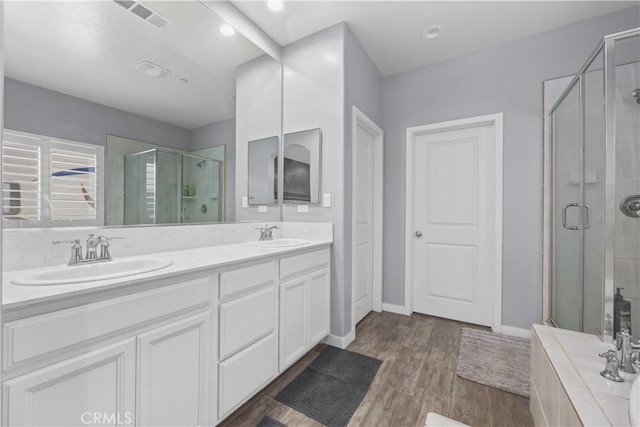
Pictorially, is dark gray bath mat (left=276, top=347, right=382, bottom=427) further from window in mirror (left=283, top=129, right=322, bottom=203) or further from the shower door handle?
the shower door handle

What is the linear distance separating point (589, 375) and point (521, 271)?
5.04 feet

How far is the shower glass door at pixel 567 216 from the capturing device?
1893 mm

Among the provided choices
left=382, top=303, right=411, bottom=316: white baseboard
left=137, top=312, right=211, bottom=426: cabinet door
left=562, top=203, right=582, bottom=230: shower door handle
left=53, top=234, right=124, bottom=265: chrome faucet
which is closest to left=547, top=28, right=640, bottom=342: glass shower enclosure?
left=562, top=203, right=582, bottom=230: shower door handle

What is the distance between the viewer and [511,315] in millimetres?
2420

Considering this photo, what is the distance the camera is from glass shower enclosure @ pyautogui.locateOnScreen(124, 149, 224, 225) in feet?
4.79

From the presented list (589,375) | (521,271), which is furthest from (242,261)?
(521,271)

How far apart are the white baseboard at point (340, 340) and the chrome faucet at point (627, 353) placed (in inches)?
61.3

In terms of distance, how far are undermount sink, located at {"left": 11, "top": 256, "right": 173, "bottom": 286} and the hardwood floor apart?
3.07 feet

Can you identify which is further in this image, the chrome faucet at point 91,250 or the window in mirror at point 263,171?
the window in mirror at point 263,171

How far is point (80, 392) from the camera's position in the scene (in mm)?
865

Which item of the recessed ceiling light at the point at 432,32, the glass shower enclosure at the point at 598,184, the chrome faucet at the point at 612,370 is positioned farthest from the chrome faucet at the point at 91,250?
the recessed ceiling light at the point at 432,32

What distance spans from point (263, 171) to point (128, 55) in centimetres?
116

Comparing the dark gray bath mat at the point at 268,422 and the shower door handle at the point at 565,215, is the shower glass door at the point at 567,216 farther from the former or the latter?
the dark gray bath mat at the point at 268,422

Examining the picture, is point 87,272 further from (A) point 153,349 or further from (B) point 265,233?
(B) point 265,233
